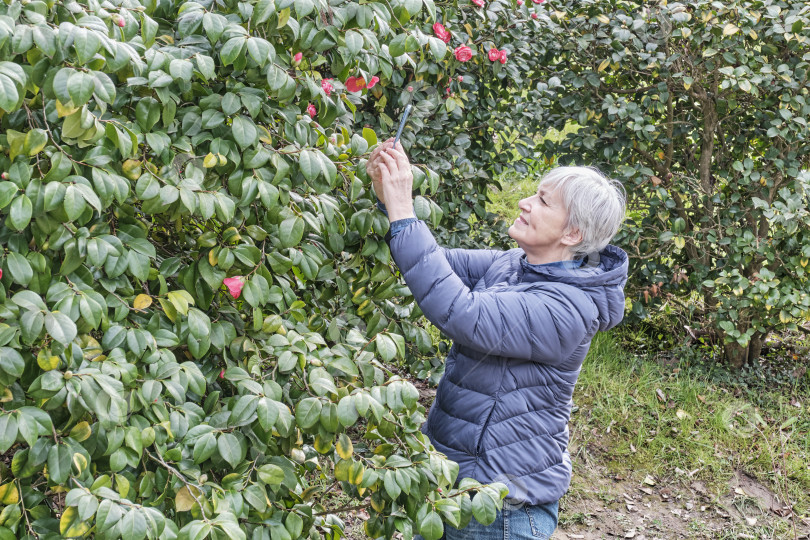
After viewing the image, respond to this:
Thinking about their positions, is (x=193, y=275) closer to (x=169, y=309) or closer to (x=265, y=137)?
(x=169, y=309)

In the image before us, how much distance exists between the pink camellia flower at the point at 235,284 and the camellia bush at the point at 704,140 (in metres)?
2.64

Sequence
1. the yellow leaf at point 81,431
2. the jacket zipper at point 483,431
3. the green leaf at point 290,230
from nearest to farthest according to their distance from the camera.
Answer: the yellow leaf at point 81,431 < the green leaf at point 290,230 < the jacket zipper at point 483,431

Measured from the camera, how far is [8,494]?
4.46 feet

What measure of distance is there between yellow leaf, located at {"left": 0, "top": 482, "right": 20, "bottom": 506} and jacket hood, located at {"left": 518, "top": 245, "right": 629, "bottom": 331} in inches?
50.7

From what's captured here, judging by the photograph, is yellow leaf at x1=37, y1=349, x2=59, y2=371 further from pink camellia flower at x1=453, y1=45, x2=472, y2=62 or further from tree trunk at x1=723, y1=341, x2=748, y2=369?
tree trunk at x1=723, y1=341, x2=748, y2=369

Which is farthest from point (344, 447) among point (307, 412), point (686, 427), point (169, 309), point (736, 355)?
point (736, 355)

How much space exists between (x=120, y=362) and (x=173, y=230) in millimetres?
457

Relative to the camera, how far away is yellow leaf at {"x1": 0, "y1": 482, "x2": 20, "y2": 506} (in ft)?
4.44

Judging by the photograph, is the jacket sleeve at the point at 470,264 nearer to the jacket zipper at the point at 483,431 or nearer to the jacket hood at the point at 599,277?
the jacket hood at the point at 599,277

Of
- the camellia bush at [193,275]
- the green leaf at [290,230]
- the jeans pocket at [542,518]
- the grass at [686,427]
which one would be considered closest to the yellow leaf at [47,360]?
the camellia bush at [193,275]

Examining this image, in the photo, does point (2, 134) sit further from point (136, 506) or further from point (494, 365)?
point (494, 365)

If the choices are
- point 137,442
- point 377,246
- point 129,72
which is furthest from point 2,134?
point 377,246

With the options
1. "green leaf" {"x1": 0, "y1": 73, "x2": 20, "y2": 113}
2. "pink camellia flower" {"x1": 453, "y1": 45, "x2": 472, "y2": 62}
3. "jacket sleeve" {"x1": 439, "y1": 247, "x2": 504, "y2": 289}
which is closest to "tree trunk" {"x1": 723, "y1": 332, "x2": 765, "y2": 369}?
"pink camellia flower" {"x1": 453, "y1": 45, "x2": 472, "y2": 62}

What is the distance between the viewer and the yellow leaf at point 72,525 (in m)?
1.29
